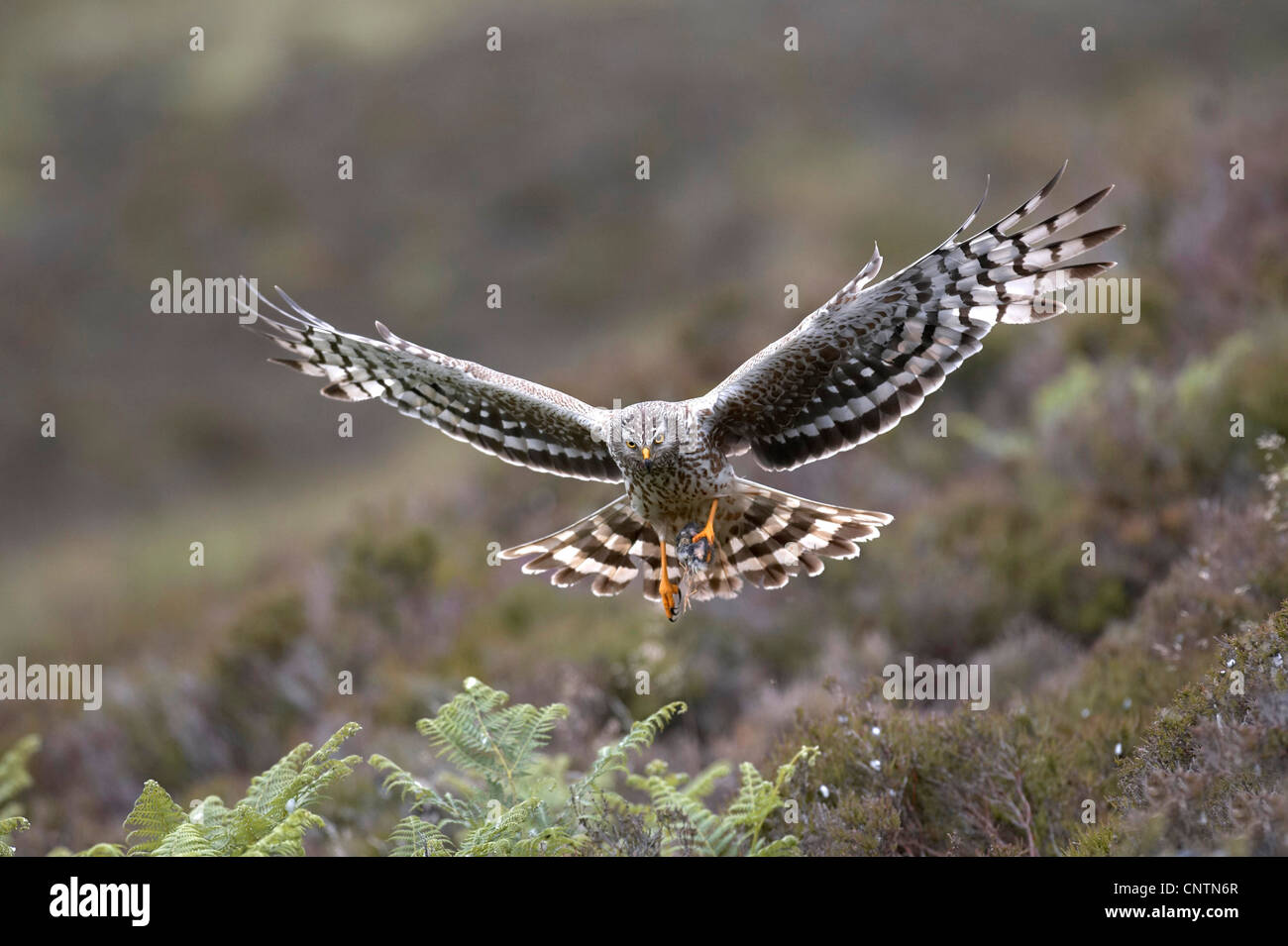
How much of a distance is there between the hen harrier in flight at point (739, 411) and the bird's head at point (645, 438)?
11 mm

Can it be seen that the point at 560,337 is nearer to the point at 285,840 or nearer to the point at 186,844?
the point at 186,844

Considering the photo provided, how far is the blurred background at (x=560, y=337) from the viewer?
892cm

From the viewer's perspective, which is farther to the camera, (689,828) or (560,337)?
(560,337)

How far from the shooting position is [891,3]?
121 feet

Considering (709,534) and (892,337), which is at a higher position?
(892,337)

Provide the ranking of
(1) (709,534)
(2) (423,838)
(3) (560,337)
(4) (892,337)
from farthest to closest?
1. (3) (560,337)
2. (1) (709,534)
3. (4) (892,337)
4. (2) (423,838)

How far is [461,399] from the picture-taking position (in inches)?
288

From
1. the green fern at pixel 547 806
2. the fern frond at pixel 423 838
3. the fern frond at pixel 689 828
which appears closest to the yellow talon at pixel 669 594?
the green fern at pixel 547 806

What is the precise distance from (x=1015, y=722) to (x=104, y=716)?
9220 millimetres

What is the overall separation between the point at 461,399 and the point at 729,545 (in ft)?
6.42

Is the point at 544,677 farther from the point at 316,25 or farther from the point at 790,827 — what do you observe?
the point at 316,25

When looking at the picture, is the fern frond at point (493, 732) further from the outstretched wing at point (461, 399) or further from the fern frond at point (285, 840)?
the outstretched wing at point (461, 399)

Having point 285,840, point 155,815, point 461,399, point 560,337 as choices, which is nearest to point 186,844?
point 285,840
